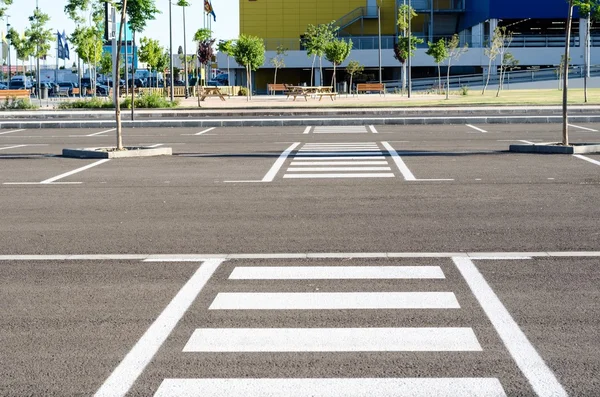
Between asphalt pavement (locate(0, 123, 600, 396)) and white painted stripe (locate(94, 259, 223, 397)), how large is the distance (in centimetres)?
2

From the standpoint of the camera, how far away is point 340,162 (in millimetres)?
18141

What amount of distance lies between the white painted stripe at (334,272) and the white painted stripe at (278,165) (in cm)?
705

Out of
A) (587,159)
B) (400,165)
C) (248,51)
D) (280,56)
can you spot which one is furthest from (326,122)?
(280,56)

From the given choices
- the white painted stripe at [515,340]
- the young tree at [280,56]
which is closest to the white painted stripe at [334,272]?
the white painted stripe at [515,340]

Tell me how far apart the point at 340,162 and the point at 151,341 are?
12.4 meters

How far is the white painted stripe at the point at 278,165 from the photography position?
51.0 feet

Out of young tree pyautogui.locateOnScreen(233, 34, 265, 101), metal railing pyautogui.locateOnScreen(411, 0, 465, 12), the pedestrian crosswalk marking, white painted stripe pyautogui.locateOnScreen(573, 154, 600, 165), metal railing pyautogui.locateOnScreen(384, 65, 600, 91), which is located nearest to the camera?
white painted stripe pyautogui.locateOnScreen(573, 154, 600, 165)

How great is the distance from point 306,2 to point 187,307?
91.4m

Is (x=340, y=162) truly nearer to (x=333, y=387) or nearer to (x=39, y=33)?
(x=333, y=387)

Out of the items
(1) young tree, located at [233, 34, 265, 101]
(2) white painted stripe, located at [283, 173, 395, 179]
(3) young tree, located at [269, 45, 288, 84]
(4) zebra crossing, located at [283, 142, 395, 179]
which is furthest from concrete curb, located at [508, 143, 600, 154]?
(3) young tree, located at [269, 45, 288, 84]

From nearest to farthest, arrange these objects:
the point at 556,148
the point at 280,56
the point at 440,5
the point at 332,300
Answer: the point at 332,300
the point at 556,148
the point at 280,56
the point at 440,5

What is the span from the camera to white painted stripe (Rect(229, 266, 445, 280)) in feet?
25.8

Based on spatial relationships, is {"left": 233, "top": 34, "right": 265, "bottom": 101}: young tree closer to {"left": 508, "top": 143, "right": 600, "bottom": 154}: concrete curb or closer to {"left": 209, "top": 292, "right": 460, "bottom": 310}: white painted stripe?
{"left": 508, "top": 143, "right": 600, "bottom": 154}: concrete curb

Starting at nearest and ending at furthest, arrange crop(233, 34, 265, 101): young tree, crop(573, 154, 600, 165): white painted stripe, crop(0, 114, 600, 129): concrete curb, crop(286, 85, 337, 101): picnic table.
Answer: crop(573, 154, 600, 165): white painted stripe < crop(0, 114, 600, 129): concrete curb < crop(286, 85, 337, 101): picnic table < crop(233, 34, 265, 101): young tree
